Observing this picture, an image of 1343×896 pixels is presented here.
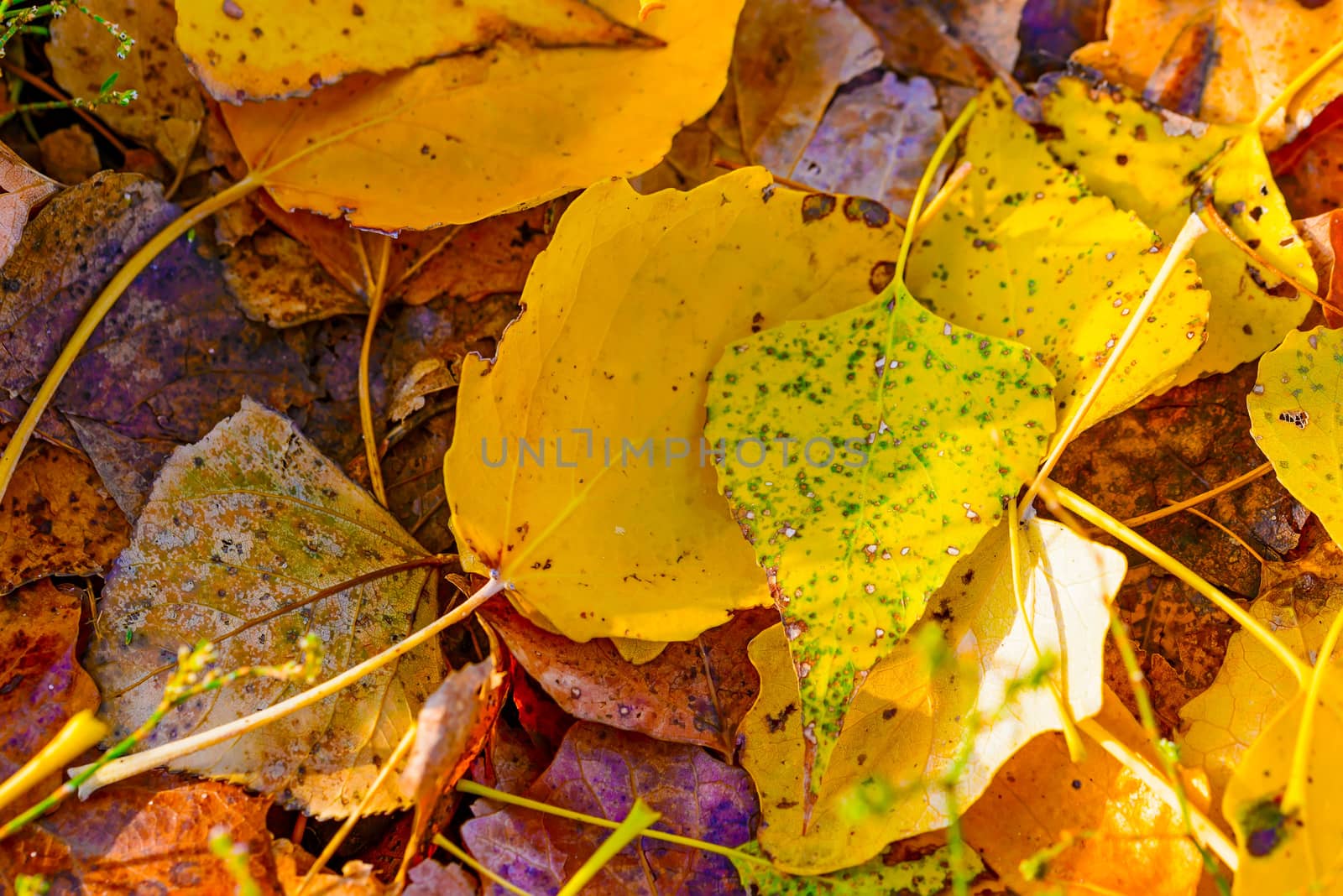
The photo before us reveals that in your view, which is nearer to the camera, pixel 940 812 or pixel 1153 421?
pixel 940 812

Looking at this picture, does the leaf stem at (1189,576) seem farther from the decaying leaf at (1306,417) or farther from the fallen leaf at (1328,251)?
the fallen leaf at (1328,251)

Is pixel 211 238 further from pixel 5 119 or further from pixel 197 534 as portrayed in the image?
pixel 197 534

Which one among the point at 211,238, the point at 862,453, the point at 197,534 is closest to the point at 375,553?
the point at 197,534

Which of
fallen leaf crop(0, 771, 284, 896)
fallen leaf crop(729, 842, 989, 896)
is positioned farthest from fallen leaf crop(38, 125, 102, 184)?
fallen leaf crop(729, 842, 989, 896)

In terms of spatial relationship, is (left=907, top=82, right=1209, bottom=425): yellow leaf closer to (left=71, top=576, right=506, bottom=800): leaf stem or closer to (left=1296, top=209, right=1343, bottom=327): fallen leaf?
(left=1296, top=209, right=1343, bottom=327): fallen leaf

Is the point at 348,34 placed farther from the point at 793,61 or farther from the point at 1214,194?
the point at 1214,194

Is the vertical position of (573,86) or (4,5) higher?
(4,5)

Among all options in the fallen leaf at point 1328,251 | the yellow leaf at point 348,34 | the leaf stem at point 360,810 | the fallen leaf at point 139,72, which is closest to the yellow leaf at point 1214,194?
the fallen leaf at point 1328,251
